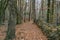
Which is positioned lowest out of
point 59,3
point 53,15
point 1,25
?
point 1,25

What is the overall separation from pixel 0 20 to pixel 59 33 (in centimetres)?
932

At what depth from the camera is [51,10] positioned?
52.5 ft

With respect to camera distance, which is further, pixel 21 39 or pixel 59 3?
pixel 59 3

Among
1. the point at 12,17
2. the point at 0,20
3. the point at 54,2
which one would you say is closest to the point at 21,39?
the point at 12,17

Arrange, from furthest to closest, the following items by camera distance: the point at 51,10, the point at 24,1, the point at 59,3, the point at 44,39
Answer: the point at 24,1, the point at 59,3, the point at 51,10, the point at 44,39

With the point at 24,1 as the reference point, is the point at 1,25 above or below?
below

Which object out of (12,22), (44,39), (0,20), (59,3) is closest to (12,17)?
(12,22)

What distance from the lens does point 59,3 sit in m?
19.2

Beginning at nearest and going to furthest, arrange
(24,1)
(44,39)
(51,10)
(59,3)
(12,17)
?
(12,17)
(44,39)
(51,10)
(59,3)
(24,1)

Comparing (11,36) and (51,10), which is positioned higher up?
(51,10)

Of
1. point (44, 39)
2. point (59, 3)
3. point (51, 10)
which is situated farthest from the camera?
point (59, 3)

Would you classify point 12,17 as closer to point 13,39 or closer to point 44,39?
point 13,39

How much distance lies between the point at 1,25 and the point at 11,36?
846 centimetres

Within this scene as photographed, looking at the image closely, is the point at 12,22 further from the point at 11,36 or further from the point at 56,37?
the point at 56,37
